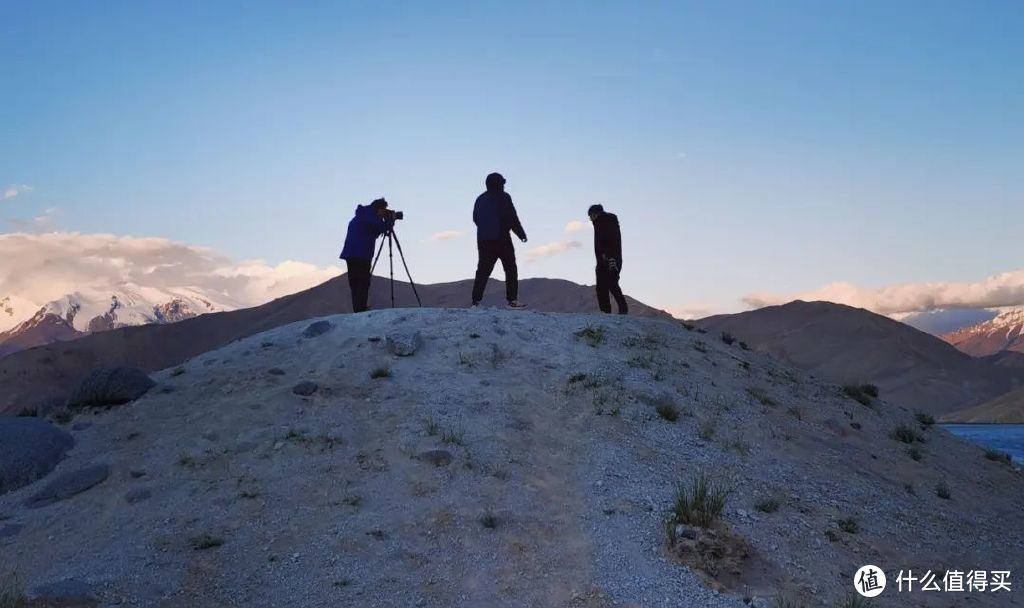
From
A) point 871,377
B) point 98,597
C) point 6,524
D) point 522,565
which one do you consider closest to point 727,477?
point 522,565

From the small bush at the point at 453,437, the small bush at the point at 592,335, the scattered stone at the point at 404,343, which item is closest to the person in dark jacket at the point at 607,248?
the small bush at the point at 592,335

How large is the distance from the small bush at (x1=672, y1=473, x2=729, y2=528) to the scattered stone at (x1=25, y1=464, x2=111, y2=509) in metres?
6.58

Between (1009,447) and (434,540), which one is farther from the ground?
(434,540)

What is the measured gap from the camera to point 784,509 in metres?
8.76

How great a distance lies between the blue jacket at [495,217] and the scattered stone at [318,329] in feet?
9.79

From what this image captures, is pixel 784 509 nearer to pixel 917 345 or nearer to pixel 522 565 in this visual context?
pixel 522 565

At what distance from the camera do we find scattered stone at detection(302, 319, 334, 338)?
13.2 meters

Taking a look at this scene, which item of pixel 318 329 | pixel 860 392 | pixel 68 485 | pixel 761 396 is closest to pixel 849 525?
pixel 761 396

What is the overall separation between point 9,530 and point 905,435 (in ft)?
40.6

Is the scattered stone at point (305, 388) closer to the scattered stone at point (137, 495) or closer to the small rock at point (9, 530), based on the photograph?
the scattered stone at point (137, 495)

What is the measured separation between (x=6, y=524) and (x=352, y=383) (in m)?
4.31

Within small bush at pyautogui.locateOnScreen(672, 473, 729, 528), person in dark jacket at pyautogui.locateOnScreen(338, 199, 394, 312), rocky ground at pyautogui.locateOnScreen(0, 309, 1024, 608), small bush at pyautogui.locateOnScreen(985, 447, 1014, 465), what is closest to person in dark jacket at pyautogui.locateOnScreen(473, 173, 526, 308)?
rocky ground at pyautogui.locateOnScreen(0, 309, 1024, 608)

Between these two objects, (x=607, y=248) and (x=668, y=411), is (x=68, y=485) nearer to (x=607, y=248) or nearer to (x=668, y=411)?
(x=668, y=411)

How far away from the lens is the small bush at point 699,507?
7906mm
